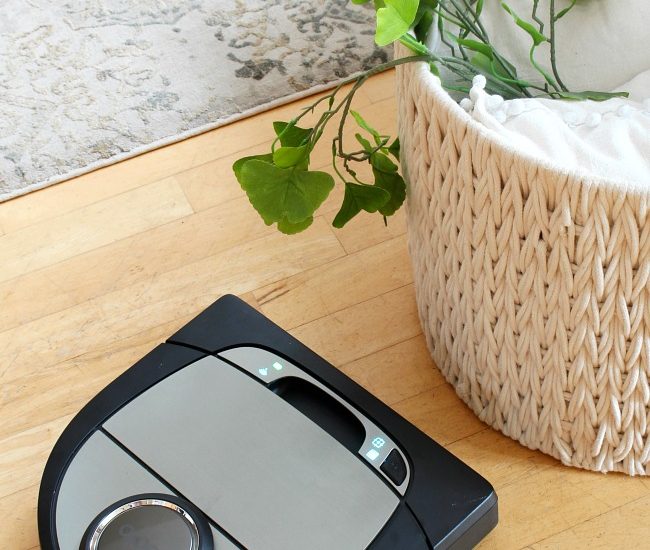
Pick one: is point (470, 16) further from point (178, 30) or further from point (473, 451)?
point (178, 30)

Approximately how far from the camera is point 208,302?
117 cm

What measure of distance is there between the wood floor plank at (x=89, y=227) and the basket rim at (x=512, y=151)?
566mm

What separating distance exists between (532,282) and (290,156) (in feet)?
0.78

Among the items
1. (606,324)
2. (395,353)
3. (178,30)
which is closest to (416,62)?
(606,324)

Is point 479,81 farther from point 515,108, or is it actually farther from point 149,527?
point 149,527

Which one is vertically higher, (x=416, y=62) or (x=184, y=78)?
(x=416, y=62)

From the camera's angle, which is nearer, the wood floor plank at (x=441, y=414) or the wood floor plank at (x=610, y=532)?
the wood floor plank at (x=610, y=532)

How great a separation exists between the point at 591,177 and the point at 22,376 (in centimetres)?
72

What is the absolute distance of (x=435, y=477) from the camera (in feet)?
2.81

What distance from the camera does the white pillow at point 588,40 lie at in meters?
0.96

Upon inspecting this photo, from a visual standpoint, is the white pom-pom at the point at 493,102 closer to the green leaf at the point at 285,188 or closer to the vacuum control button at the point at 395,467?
the green leaf at the point at 285,188

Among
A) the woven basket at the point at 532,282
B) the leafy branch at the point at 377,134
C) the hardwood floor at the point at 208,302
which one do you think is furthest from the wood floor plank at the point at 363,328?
the leafy branch at the point at 377,134

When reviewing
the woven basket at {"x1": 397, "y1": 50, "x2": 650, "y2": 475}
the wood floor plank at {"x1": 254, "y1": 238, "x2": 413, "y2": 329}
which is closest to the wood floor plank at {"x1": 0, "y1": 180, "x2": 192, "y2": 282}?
the wood floor plank at {"x1": 254, "y1": 238, "x2": 413, "y2": 329}

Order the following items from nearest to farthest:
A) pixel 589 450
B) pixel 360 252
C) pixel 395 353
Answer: pixel 589 450
pixel 395 353
pixel 360 252
